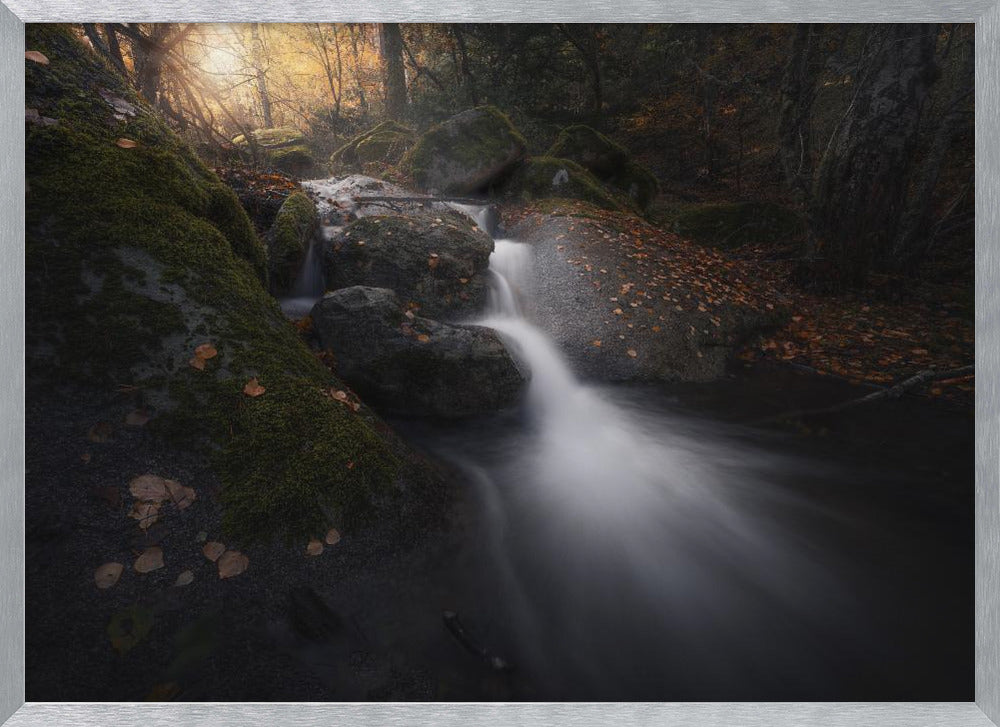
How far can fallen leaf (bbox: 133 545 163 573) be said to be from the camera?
3.73 feet

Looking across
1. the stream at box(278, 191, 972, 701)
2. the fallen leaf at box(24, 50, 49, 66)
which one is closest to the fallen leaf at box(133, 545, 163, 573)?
the stream at box(278, 191, 972, 701)

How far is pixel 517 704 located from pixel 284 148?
13.3ft

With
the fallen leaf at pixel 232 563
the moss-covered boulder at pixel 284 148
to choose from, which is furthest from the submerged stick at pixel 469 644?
the moss-covered boulder at pixel 284 148

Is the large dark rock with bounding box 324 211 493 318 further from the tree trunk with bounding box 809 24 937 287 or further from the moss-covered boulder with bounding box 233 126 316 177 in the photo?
the tree trunk with bounding box 809 24 937 287

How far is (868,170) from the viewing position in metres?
3.25

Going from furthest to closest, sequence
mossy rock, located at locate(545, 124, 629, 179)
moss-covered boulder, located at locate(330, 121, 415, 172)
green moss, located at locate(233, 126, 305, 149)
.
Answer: mossy rock, located at locate(545, 124, 629, 179) → moss-covered boulder, located at locate(330, 121, 415, 172) → green moss, located at locate(233, 126, 305, 149)

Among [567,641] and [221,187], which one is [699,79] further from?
[567,641]

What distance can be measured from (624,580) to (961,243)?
159 cm

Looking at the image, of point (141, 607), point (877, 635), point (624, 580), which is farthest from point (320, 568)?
point (877, 635)

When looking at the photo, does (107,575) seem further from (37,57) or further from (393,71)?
(393,71)

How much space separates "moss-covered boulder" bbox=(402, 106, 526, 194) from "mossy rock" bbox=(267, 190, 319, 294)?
1406 millimetres

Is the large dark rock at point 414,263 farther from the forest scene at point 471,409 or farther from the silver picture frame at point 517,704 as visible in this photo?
the silver picture frame at point 517,704

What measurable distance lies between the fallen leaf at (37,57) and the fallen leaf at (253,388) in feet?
4.07

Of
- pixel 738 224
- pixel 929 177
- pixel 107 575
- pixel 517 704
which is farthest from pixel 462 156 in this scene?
pixel 517 704
